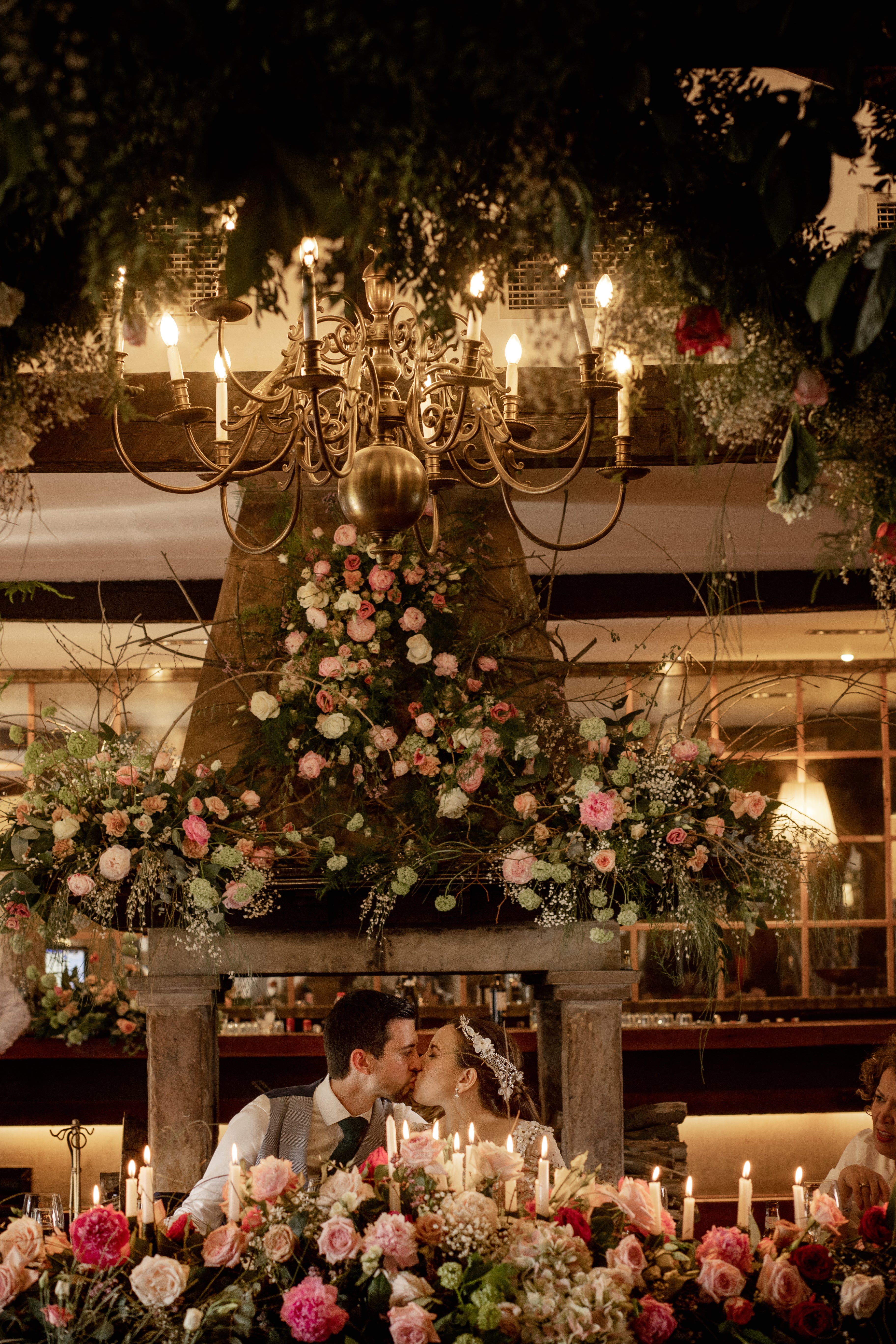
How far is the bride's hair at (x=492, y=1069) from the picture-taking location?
3.43 metres

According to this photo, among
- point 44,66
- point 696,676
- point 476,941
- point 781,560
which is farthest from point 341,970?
Result: point 696,676

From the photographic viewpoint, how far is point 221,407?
8.64ft

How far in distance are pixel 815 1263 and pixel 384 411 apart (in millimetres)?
1730

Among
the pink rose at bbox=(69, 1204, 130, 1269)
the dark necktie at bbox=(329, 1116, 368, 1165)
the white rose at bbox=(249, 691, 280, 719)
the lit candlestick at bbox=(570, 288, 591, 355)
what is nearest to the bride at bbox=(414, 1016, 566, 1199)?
the dark necktie at bbox=(329, 1116, 368, 1165)

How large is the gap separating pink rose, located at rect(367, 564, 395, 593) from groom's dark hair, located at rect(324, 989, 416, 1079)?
53.2 inches

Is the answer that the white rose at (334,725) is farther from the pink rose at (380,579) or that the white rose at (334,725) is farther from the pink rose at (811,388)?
the pink rose at (811,388)

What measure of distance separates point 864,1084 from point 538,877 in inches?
48.6

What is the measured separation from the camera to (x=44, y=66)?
1043mm

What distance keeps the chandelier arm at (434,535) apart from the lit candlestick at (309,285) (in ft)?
1.72

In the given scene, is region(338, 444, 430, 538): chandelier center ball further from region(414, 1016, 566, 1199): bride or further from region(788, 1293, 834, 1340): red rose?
region(414, 1016, 566, 1199): bride

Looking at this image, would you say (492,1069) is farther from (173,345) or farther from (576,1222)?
(173,345)

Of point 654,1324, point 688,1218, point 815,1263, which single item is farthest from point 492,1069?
point 654,1324

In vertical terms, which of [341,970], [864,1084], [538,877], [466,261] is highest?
[466,261]

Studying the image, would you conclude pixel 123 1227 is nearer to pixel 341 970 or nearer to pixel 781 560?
pixel 341 970
